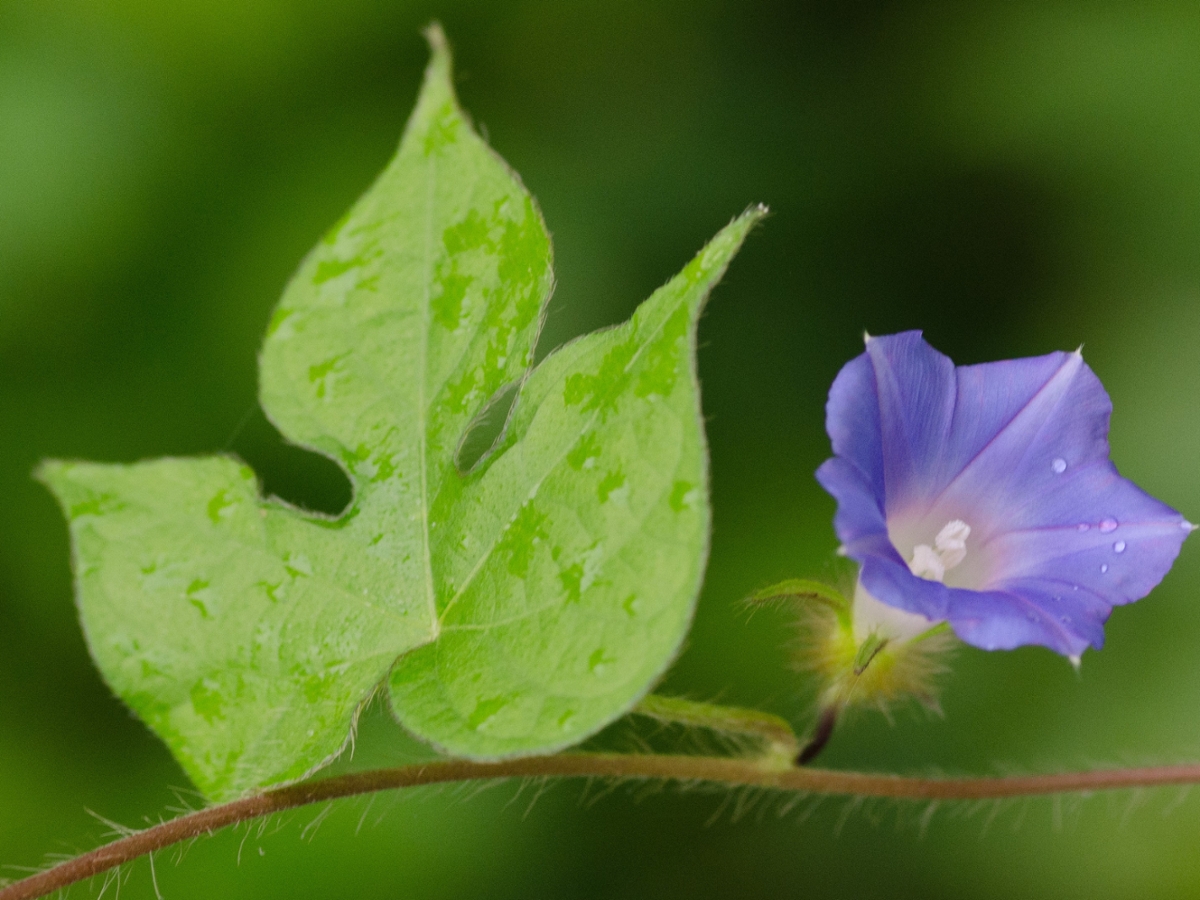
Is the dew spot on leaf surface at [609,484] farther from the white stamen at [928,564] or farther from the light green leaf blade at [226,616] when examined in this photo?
the white stamen at [928,564]

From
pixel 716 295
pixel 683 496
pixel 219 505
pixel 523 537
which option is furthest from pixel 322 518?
pixel 716 295

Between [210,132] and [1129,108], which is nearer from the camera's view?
[210,132]

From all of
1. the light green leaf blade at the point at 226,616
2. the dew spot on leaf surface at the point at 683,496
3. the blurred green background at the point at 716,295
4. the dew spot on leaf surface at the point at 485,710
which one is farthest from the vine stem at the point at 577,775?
the blurred green background at the point at 716,295

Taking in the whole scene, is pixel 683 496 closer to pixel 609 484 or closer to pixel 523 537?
pixel 609 484

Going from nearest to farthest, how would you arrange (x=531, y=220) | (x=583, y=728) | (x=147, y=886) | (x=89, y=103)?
1. (x=583, y=728)
2. (x=531, y=220)
3. (x=147, y=886)
4. (x=89, y=103)

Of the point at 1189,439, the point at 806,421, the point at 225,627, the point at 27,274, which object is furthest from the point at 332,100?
the point at 1189,439

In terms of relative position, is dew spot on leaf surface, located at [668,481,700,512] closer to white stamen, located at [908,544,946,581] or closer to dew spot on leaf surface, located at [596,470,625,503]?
dew spot on leaf surface, located at [596,470,625,503]

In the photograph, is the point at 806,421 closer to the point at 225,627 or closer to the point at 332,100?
the point at 332,100

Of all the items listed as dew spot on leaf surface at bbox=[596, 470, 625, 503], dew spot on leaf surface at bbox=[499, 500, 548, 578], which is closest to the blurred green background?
dew spot on leaf surface at bbox=[499, 500, 548, 578]
